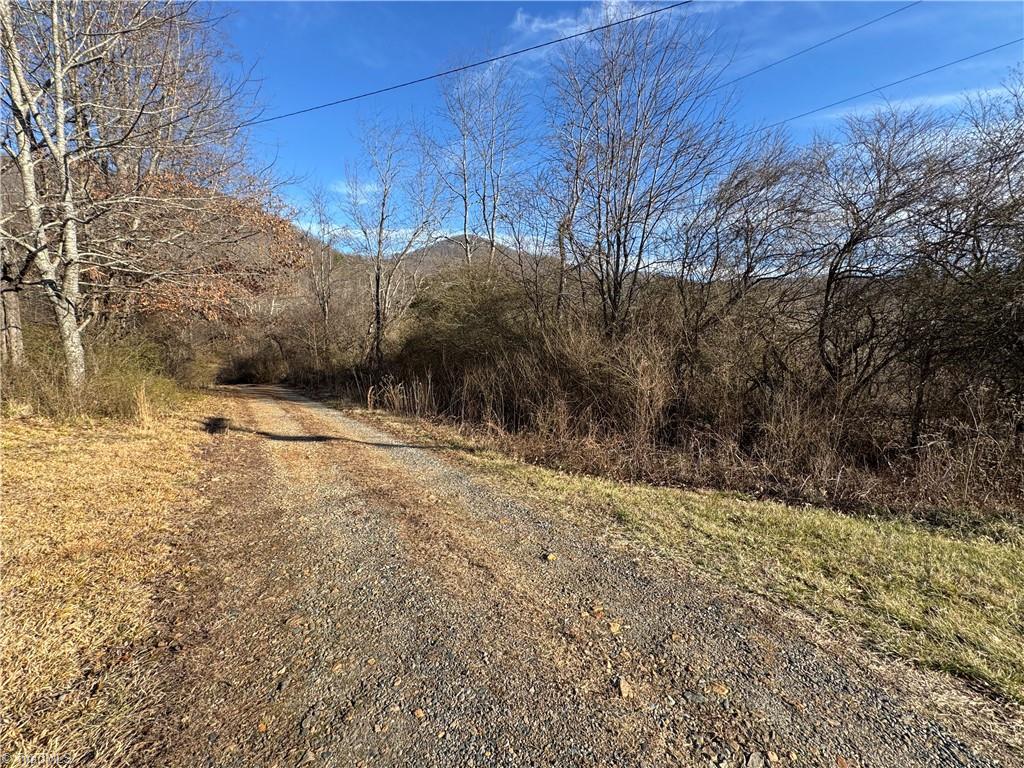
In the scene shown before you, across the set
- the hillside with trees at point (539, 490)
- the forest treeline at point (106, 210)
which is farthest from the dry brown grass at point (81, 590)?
the forest treeline at point (106, 210)

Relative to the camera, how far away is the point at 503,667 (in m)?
2.23

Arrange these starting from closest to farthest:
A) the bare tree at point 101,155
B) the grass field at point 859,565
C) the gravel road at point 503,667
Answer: the gravel road at point 503,667, the grass field at point 859,565, the bare tree at point 101,155

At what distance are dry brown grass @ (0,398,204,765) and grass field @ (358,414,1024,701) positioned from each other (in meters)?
3.39

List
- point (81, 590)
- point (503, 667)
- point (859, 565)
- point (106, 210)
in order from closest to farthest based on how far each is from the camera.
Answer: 1. point (503, 667)
2. point (81, 590)
3. point (859, 565)
4. point (106, 210)

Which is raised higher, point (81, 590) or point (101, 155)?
point (101, 155)

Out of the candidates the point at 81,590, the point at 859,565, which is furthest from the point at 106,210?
the point at 859,565

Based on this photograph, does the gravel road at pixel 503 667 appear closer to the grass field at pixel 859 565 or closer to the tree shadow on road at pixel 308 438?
the grass field at pixel 859 565

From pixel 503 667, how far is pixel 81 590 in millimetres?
2677

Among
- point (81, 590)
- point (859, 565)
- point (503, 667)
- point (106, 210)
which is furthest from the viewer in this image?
point (106, 210)

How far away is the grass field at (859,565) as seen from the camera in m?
2.43

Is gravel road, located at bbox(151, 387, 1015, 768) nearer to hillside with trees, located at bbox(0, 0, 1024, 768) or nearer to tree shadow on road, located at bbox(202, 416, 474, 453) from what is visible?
hillside with trees, located at bbox(0, 0, 1024, 768)

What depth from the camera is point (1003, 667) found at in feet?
7.27

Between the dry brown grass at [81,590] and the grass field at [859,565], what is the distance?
339cm

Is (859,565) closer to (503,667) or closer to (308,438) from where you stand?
(503,667)
